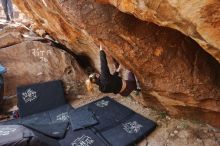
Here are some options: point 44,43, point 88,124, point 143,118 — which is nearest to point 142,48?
point 143,118

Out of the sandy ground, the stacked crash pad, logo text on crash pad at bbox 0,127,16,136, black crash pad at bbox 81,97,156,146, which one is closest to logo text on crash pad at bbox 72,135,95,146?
the stacked crash pad

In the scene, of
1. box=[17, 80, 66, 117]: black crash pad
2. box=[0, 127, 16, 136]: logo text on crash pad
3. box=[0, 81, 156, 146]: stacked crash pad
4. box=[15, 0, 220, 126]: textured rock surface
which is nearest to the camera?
box=[15, 0, 220, 126]: textured rock surface

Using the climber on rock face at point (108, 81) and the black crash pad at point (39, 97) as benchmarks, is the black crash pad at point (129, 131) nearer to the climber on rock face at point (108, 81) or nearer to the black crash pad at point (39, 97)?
the climber on rock face at point (108, 81)

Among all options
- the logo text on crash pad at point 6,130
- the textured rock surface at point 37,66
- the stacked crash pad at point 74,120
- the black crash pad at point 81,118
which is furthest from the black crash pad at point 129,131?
the textured rock surface at point 37,66

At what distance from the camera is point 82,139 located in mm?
4488

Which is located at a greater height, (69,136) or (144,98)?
(144,98)

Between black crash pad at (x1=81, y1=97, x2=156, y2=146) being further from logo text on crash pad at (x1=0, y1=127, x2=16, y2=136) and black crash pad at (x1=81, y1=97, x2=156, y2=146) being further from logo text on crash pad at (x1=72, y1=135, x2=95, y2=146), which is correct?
logo text on crash pad at (x1=0, y1=127, x2=16, y2=136)

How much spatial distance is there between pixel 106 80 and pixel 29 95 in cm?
234

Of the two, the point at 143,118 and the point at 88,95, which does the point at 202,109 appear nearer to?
the point at 143,118

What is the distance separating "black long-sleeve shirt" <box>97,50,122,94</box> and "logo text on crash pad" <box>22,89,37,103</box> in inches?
84.3

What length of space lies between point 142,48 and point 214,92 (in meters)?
1.10

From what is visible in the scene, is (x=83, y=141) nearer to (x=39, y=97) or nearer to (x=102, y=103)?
(x=102, y=103)

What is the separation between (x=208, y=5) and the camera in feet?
6.68

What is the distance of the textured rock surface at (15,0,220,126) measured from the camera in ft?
11.8
